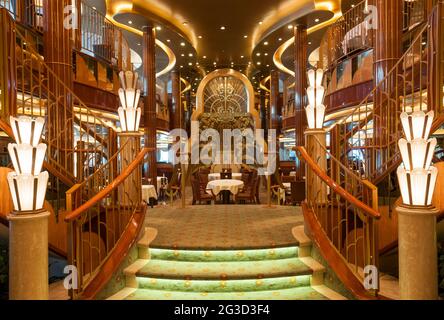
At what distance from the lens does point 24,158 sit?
8.87 feet

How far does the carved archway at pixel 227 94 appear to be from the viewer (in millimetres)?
16016

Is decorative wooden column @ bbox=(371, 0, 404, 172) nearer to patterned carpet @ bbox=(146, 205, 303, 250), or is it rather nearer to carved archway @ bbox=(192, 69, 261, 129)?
patterned carpet @ bbox=(146, 205, 303, 250)

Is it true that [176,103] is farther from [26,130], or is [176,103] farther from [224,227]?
[26,130]

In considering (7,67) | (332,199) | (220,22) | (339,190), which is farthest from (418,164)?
(220,22)

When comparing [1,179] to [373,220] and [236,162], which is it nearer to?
[373,220]

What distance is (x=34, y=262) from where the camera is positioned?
270 centimetres

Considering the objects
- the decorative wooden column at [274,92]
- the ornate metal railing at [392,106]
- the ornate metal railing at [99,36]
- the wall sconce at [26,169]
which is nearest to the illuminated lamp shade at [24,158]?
the wall sconce at [26,169]

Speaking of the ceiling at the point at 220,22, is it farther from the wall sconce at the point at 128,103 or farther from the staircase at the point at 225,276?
the staircase at the point at 225,276

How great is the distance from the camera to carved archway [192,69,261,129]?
16.0 m

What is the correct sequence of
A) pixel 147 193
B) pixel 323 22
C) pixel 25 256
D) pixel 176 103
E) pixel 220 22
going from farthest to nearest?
1. pixel 176 103
2. pixel 220 22
3. pixel 323 22
4. pixel 147 193
5. pixel 25 256

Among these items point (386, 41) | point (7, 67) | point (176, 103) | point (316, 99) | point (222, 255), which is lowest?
point (222, 255)

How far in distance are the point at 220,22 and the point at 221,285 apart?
10.8 m
